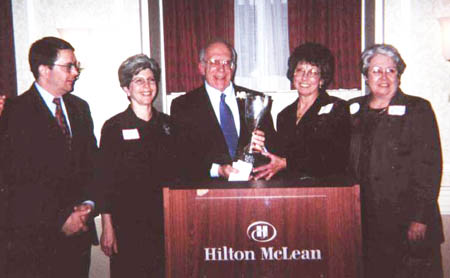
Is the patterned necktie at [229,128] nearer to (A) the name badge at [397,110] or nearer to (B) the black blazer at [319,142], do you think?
(B) the black blazer at [319,142]

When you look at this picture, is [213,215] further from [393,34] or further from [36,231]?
[393,34]

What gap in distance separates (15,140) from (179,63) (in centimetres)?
322

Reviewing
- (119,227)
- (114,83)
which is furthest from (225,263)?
(114,83)

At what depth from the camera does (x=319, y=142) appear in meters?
2.16

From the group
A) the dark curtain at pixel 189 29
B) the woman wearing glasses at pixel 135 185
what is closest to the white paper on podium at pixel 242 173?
the woman wearing glasses at pixel 135 185

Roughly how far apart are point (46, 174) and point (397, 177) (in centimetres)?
201

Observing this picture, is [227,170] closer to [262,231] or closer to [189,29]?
[262,231]

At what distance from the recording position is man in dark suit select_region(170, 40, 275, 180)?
7.48ft

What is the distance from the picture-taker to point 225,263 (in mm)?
1291

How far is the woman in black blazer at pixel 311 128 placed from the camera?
2066 millimetres

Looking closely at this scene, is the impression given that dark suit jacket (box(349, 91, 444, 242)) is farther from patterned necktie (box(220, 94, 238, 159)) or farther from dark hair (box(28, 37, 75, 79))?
dark hair (box(28, 37, 75, 79))

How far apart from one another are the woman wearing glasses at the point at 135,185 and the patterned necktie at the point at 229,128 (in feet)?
1.10

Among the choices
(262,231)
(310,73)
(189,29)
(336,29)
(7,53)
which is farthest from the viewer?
(189,29)

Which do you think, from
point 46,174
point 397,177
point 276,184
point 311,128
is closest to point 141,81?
point 46,174
